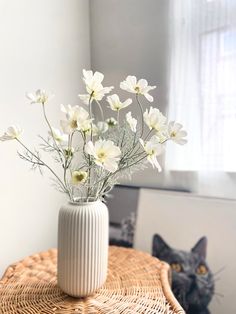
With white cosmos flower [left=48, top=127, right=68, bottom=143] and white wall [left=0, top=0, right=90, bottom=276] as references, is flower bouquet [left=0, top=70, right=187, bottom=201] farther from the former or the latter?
white wall [left=0, top=0, right=90, bottom=276]

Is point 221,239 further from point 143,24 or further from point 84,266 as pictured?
point 143,24

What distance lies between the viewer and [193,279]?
130cm

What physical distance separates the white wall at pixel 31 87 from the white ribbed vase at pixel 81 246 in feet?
1.60

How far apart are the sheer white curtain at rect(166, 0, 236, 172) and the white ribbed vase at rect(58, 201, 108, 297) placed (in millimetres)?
620

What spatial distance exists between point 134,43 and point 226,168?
75 centimetres

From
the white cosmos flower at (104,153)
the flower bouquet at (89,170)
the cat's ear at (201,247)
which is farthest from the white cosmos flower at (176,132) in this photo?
the cat's ear at (201,247)

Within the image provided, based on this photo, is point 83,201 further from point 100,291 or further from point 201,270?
point 201,270

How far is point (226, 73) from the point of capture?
1235mm

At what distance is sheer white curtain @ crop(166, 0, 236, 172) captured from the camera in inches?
48.4

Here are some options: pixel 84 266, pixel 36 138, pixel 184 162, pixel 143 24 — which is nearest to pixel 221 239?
pixel 184 162

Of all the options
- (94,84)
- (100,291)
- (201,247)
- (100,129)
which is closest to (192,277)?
(201,247)

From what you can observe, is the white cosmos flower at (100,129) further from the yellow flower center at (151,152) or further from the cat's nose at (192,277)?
the cat's nose at (192,277)

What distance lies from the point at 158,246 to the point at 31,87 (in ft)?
3.01

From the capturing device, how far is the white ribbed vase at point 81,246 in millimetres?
848
